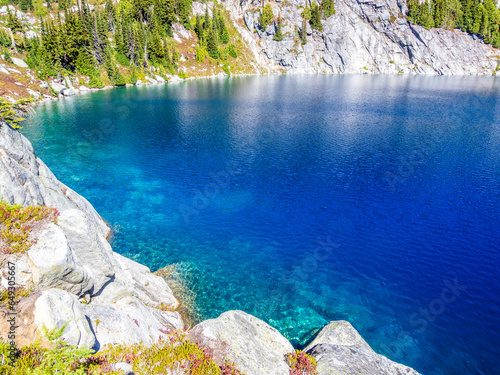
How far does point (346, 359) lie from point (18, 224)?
17.8 meters

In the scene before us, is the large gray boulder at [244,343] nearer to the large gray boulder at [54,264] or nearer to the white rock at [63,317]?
the white rock at [63,317]

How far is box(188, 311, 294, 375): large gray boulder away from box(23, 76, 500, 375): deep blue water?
436 centimetres

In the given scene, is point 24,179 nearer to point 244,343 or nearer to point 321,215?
point 244,343

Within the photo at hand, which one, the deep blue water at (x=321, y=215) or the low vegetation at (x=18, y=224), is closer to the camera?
the low vegetation at (x=18, y=224)

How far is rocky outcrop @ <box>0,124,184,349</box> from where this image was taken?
1061cm

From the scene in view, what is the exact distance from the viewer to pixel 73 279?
1364cm

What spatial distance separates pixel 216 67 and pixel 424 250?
186 m

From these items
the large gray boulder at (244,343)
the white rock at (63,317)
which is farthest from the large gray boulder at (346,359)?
the white rock at (63,317)

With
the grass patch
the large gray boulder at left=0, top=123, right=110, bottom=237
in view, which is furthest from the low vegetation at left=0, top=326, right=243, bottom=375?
the large gray boulder at left=0, top=123, right=110, bottom=237

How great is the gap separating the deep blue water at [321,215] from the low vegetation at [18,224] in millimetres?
12326

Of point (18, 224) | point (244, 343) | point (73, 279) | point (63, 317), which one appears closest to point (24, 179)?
point (18, 224)

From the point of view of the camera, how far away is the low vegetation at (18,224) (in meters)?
12.2

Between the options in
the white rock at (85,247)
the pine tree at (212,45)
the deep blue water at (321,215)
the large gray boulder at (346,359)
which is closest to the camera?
the large gray boulder at (346,359)

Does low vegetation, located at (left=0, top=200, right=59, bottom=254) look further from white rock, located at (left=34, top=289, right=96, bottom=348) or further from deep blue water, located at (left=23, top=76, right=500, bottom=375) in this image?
deep blue water, located at (left=23, top=76, right=500, bottom=375)
